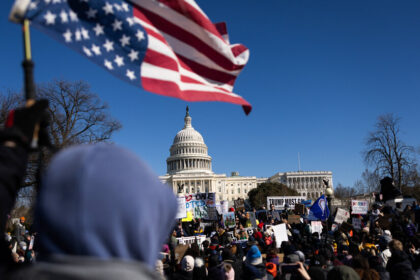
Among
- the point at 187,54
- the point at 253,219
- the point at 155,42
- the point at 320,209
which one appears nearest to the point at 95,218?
the point at 155,42

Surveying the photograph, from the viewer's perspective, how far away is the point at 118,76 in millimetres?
3168

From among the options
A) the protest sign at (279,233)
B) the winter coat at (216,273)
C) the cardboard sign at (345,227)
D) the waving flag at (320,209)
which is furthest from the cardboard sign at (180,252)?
the waving flag at (320,209)

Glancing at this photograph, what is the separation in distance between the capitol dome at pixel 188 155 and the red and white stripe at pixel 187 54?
101m

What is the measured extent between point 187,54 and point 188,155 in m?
102

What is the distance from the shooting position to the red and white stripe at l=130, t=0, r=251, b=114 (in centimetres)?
343

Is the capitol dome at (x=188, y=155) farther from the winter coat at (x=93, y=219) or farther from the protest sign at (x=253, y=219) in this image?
the winter coat at (x=93, y=219)

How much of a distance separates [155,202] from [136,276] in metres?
0.18

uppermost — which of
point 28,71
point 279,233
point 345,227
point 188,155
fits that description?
point 188,155

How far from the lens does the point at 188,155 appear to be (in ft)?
347

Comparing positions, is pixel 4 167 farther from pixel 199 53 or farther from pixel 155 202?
pixel 199 53

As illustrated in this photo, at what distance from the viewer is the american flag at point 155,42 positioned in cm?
298

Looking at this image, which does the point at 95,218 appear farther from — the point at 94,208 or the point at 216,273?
the point at 216,273

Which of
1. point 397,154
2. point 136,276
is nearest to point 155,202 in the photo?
point 136,276

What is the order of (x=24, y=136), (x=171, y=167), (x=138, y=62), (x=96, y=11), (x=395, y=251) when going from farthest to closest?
(x=171, y=167) < (x=395, y=251) < (x=138, y=62) < (x=96, y=11) < (x=24, y=136)
